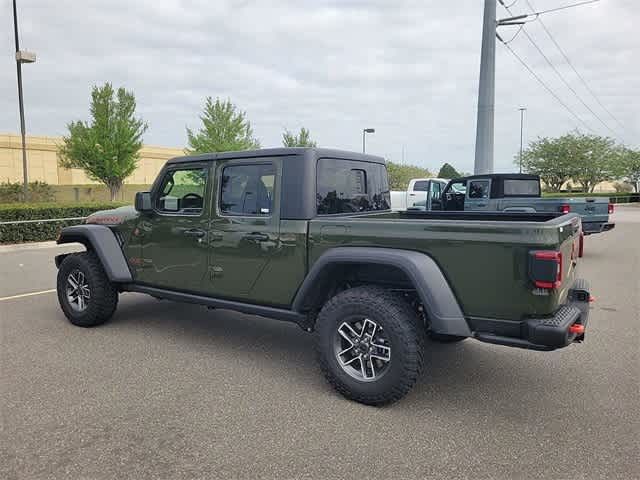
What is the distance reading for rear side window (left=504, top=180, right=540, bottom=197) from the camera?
486 inches

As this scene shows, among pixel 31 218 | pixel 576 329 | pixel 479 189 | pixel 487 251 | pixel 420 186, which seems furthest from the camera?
pixel 420 186

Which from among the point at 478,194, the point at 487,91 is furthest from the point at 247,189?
the point at 487,91

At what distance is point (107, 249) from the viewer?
17.5 feet

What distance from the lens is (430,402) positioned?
3.69 meters

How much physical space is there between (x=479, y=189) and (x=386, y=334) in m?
9.95

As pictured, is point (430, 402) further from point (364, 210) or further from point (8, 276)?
point (8, 276)

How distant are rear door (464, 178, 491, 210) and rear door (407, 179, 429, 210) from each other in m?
5.92

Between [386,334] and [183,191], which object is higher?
[183,191]

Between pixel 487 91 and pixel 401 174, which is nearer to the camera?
pixel 487 91

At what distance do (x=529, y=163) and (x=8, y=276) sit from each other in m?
63.8

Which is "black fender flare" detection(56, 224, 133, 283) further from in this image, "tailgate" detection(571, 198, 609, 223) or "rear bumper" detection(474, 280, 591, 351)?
"tailgate" detection(571, 198, 609, 223)

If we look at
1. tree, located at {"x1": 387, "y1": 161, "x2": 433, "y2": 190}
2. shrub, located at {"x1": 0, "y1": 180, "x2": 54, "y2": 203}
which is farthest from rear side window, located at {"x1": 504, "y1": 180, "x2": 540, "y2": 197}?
tree, located at {"x1": 387, "y1": 161, "x2": 433, "y2": 190}

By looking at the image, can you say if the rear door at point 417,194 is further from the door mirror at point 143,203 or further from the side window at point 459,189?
the door mirror at point 143,203

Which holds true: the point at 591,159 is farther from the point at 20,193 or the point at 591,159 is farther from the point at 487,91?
the point at 20,193
